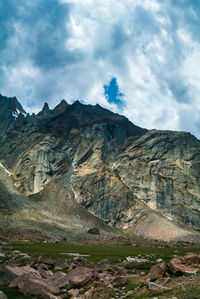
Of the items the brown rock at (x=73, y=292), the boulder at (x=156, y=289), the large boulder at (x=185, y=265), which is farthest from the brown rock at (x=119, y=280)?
the boulder at (x=156, y=289)

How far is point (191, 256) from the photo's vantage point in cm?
3541

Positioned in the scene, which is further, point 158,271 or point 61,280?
point 61,280

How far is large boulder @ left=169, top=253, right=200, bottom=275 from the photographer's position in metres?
32.4

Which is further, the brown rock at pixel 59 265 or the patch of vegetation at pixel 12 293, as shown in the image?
the brown rock at pixel 59 265

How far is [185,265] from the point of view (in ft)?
112

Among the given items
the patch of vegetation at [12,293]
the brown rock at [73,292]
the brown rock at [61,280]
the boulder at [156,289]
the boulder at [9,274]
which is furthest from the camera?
the boulder at [9,274]

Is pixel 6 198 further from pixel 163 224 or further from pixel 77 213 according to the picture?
pixel 163 224

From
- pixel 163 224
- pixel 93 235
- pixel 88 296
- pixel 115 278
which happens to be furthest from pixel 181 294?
pixel 163 224

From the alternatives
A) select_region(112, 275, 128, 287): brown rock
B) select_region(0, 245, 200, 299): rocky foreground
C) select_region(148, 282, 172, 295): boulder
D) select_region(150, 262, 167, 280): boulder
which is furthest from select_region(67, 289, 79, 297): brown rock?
select_region(148, 282, 172, 295): boulder

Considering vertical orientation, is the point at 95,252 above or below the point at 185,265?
below

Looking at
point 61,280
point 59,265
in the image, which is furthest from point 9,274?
point 59,265

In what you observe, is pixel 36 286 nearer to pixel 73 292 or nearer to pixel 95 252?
pixel 73 292

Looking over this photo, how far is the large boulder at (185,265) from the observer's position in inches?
1275

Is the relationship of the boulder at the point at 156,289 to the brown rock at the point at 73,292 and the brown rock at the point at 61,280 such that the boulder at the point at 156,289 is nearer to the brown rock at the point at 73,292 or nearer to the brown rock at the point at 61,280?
the brown rock at the point at 73,292
